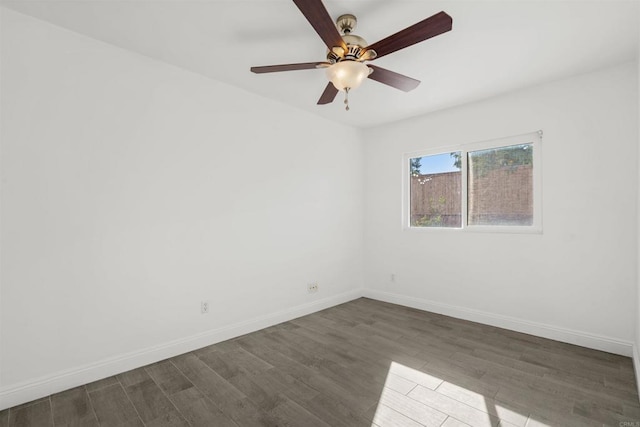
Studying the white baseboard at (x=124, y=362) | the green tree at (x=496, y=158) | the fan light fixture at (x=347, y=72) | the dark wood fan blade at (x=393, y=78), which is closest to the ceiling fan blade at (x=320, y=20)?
the fan light fixture at (x=347, y=72)

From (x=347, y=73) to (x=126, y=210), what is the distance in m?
2.03

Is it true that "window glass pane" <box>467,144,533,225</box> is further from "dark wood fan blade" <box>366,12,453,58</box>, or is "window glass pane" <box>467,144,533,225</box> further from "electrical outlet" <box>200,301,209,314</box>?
"electrical outlet" <box>200,301,209,314</box>

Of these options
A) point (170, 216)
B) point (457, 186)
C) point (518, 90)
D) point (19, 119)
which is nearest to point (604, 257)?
point (457, 186)

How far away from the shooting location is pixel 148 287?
260 centimetres

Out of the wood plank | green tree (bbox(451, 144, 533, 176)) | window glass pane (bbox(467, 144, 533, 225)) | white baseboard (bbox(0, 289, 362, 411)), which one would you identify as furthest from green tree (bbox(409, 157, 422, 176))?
the wood plank

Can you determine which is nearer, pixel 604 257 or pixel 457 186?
pixel 604 257

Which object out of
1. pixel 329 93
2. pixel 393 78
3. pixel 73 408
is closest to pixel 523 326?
pixel 393 78

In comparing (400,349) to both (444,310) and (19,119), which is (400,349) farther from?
(19,119)

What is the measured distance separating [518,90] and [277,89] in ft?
8.36

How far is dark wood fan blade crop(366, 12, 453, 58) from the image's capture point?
5.32ft

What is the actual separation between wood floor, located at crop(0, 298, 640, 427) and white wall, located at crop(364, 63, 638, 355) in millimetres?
329

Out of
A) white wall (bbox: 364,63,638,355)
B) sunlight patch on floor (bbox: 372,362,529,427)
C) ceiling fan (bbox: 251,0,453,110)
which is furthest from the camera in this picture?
white wall (bbox: 364,63,638,355)

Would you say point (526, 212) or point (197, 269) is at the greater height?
point (526, 212)

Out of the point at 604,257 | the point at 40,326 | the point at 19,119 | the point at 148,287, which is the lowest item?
the point at 40,326
